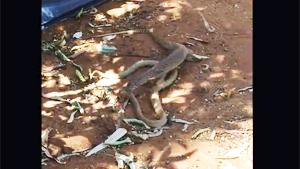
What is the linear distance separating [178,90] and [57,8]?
1388mm

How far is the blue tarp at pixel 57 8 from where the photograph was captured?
457 cm

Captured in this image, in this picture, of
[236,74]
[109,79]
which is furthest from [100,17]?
[236,74]

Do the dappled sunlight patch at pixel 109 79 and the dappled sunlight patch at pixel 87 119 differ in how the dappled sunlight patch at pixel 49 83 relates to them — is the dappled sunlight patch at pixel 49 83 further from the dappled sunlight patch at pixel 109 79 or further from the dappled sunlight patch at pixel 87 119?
the dappled sunlight patch at pixel 87 119

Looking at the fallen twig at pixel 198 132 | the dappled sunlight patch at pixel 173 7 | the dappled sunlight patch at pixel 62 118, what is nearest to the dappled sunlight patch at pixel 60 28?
the dappled sunlight patch at pixel 173 7

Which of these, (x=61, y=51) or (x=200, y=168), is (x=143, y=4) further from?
(x=200, y=168)

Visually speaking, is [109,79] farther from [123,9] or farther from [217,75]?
[123,9]

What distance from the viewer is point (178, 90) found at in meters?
3.90

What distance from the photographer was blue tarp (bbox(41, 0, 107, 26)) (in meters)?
4.57

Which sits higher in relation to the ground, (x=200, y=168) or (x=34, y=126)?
(x=34, y=126)

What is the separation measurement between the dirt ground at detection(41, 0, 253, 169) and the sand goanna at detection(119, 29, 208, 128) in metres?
0.05

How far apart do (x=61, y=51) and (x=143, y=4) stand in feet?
3.38

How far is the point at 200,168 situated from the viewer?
303 centimetres

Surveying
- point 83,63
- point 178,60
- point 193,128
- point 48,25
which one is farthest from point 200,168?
point 48,25

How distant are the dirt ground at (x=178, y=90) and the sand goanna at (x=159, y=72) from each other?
0.17ft
